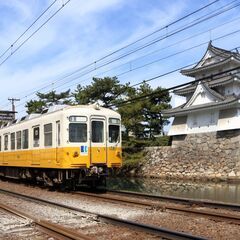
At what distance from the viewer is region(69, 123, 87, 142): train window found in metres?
16.6

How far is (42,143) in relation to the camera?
18250 millimetres

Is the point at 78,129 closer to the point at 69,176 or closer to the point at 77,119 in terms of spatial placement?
the point at 77,119

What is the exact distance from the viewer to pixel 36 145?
1884 centimetres

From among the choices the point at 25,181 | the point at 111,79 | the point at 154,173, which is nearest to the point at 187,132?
the point at 154,173

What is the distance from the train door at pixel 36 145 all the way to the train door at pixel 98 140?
2830mm

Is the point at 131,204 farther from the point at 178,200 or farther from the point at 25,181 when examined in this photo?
the point at 25,181

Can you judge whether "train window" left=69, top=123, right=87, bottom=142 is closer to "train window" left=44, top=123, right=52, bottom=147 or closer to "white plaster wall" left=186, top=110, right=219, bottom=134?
"train window" left=44, top=123, right=52, bottom=147

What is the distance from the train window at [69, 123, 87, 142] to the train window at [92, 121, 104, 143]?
33 cm

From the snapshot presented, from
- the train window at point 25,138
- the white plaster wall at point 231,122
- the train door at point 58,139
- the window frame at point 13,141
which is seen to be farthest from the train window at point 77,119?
the white plaster wall at point 231,122

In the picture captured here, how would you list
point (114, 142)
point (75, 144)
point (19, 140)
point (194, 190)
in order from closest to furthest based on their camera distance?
point (75, 144), point (114, 142), point (19, 140), point (194, 190)

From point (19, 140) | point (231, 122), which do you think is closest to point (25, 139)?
point (19, 140)

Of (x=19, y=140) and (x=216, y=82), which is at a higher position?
(x=216, y=82)

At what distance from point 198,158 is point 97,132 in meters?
18.8

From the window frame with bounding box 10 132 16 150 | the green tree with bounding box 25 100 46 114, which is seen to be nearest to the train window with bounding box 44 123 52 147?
the window frame with bounding box 10 132 16 150
